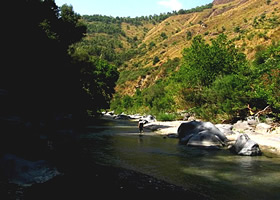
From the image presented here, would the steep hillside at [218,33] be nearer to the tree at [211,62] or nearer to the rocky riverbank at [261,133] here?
the tree at [211,62]

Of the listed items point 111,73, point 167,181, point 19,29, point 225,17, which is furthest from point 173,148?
point 225,17

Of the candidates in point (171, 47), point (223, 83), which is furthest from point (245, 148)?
point (171, 47)

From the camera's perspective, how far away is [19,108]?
17.9 m

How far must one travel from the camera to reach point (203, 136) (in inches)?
840

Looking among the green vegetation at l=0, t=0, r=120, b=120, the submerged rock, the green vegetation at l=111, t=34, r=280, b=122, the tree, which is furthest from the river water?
the tree

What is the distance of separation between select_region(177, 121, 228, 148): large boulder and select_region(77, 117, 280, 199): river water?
6.76 feet

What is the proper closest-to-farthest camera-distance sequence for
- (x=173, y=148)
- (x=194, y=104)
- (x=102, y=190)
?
(x=102, y=190) → (x=173, y=148) → (x=194, y=104)

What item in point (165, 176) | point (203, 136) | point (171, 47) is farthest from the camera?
point (171, 47)

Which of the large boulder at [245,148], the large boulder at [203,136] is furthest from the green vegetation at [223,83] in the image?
the large boulder at [245,148]

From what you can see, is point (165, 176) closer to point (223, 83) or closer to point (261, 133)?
point (261, 133)

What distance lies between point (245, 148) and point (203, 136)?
442cm

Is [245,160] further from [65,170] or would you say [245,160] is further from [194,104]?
[194,104]

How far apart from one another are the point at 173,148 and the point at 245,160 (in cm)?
553

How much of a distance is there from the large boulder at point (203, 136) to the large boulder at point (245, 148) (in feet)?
7.98
